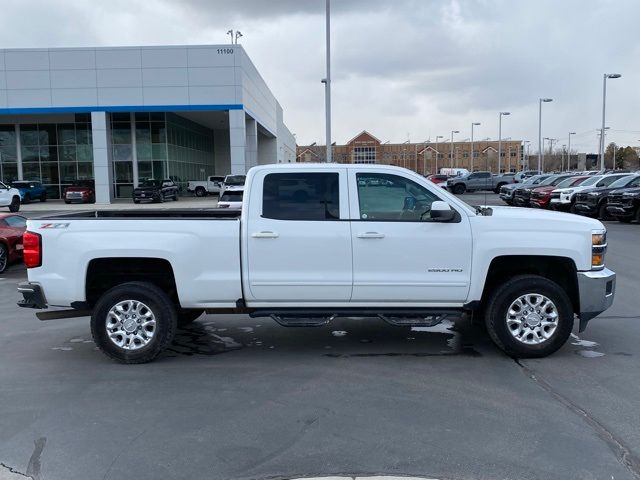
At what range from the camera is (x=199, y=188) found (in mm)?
46625

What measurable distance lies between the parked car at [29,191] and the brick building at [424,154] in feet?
263

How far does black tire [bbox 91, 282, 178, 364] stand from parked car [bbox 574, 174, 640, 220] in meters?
19.7

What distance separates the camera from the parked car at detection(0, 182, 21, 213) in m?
30.3

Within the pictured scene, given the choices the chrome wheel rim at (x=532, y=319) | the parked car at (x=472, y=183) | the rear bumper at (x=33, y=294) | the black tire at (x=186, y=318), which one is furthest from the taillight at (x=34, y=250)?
the parked car at (x=472, y=183)

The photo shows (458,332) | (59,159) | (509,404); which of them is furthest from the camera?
(59,159)

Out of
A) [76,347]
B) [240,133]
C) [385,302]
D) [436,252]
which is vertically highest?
[240,133]

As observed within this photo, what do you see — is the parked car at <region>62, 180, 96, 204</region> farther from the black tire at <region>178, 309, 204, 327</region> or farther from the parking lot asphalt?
the black tire at <region>178, 309, 204, 327</region>

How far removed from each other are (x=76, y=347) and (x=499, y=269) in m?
4.87

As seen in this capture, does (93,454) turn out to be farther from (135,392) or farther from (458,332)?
(458,332)

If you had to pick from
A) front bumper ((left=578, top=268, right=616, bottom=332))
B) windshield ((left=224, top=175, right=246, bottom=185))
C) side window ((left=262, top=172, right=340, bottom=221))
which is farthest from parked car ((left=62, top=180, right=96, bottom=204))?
front bumper ((left=578, top=268, right=616, bottom=332))

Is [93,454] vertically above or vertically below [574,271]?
below

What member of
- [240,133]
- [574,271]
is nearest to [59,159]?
[240,133]

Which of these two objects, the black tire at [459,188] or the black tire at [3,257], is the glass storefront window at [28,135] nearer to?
the black tire at [459,188]

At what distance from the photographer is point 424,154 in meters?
125
